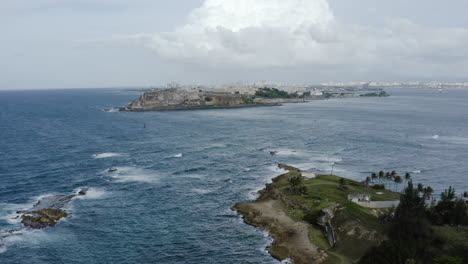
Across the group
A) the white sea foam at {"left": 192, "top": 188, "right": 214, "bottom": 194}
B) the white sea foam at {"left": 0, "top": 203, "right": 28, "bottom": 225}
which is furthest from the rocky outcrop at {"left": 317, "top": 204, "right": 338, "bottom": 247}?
the white sea foam at {"left": 0, "top": 203, "right": 28, "bottom": 225}

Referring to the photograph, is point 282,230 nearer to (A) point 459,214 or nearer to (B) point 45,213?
(A) point 459,214

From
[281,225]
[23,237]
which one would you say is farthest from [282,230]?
[23,237]

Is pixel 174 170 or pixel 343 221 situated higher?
pixel 174 170

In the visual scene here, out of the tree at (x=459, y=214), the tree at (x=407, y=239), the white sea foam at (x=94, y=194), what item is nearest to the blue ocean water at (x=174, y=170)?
the white sea foam at (x=94, y=194)

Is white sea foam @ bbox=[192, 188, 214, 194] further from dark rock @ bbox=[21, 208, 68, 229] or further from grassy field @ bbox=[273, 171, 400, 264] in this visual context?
dark rock @ bbox=[21, 208, 68, 229]

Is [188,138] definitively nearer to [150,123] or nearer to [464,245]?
[150,123]
